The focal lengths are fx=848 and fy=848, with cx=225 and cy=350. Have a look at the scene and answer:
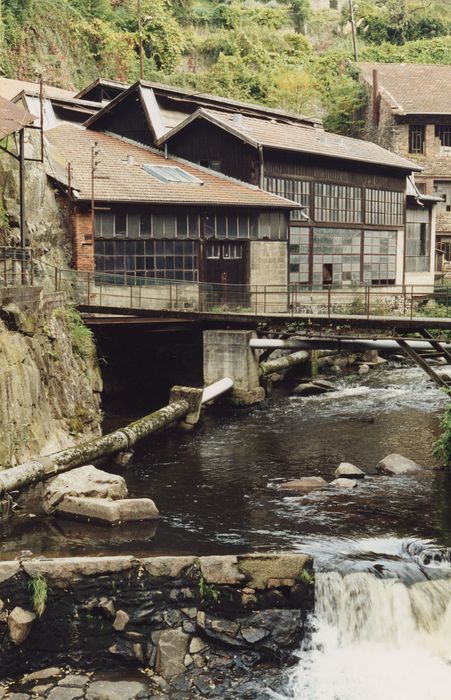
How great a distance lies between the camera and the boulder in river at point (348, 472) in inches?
753

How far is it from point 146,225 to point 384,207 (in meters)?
15.0

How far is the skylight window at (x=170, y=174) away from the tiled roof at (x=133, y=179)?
1.03 ft

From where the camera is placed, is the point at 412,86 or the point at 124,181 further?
the point at 412,86

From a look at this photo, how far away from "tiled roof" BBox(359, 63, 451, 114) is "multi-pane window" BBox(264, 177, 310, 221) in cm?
1682

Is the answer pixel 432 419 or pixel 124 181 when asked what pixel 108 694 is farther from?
pixel 124 181

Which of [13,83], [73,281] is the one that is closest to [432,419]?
[73,281]

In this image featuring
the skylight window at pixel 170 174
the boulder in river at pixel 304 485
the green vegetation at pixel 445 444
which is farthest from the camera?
the skylight window at pixel 170 174

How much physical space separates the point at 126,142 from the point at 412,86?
2383cm

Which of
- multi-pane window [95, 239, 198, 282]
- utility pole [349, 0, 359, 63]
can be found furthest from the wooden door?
utility pole [349, 0, 359, 63]

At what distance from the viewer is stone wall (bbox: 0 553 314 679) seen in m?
12.3

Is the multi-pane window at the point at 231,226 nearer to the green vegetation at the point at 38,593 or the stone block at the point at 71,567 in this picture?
the stone block at the point at 71,567

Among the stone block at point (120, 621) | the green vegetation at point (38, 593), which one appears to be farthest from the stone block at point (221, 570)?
the green vegetation at point (38, 593)

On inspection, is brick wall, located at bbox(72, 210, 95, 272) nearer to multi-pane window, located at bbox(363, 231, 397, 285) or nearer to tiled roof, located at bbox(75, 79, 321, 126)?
tiled roof, located at bbox(75, 79, 321, 126)

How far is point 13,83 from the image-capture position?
1663 inches
